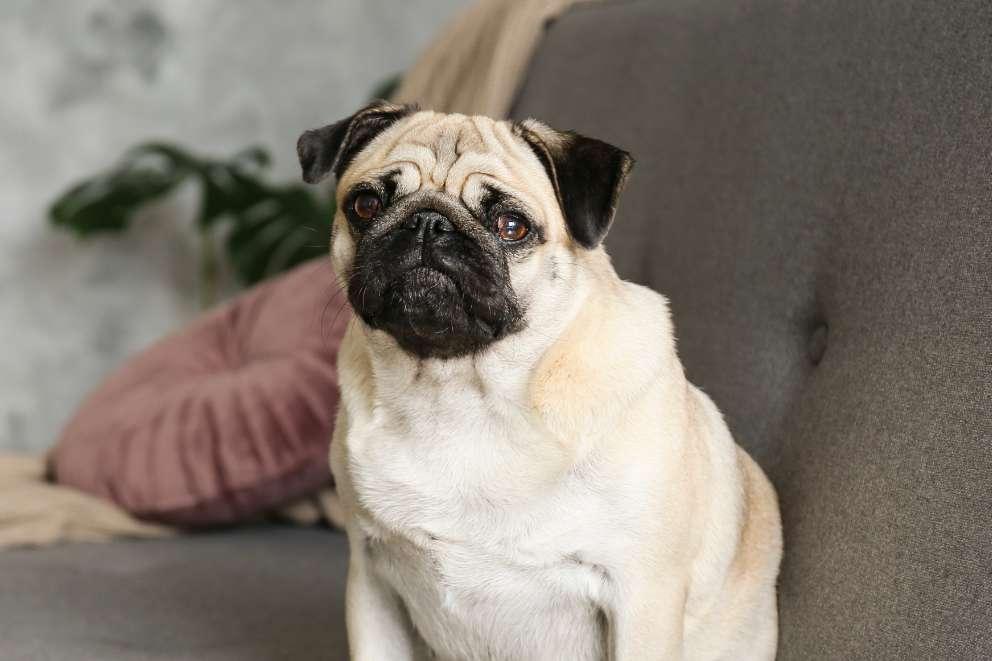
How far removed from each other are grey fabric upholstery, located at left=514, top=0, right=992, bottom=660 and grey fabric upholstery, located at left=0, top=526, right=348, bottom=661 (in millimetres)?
669

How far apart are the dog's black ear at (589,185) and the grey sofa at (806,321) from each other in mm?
349

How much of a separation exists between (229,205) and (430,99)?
0.80 meters

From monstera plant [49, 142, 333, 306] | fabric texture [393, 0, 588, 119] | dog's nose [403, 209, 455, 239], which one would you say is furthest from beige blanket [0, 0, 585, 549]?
dog's nose [403, 209, 455, 239]

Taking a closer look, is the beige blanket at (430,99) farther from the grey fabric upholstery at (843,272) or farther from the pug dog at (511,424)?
the pug dog at (511,424)

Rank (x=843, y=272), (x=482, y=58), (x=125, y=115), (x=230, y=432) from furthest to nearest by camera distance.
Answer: (x=125, y=115), (x=482, y=58), (x=230, y=432), (x=843, y=272)

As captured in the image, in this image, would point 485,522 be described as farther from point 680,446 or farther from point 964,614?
point 964,614

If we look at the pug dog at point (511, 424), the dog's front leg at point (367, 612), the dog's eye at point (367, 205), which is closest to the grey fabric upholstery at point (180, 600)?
the dog's front leg at point (367, 612)

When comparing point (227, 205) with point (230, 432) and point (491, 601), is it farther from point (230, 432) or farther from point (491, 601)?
point (491, 601)

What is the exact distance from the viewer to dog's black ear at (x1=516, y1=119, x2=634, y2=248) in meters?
1.18

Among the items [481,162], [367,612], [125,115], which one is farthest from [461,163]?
[125,115]

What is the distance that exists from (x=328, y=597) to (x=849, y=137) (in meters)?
1.03

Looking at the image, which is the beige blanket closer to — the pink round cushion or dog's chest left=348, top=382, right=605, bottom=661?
the pink round cushion

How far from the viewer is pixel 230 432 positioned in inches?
77.5

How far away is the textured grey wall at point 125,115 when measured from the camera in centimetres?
334
